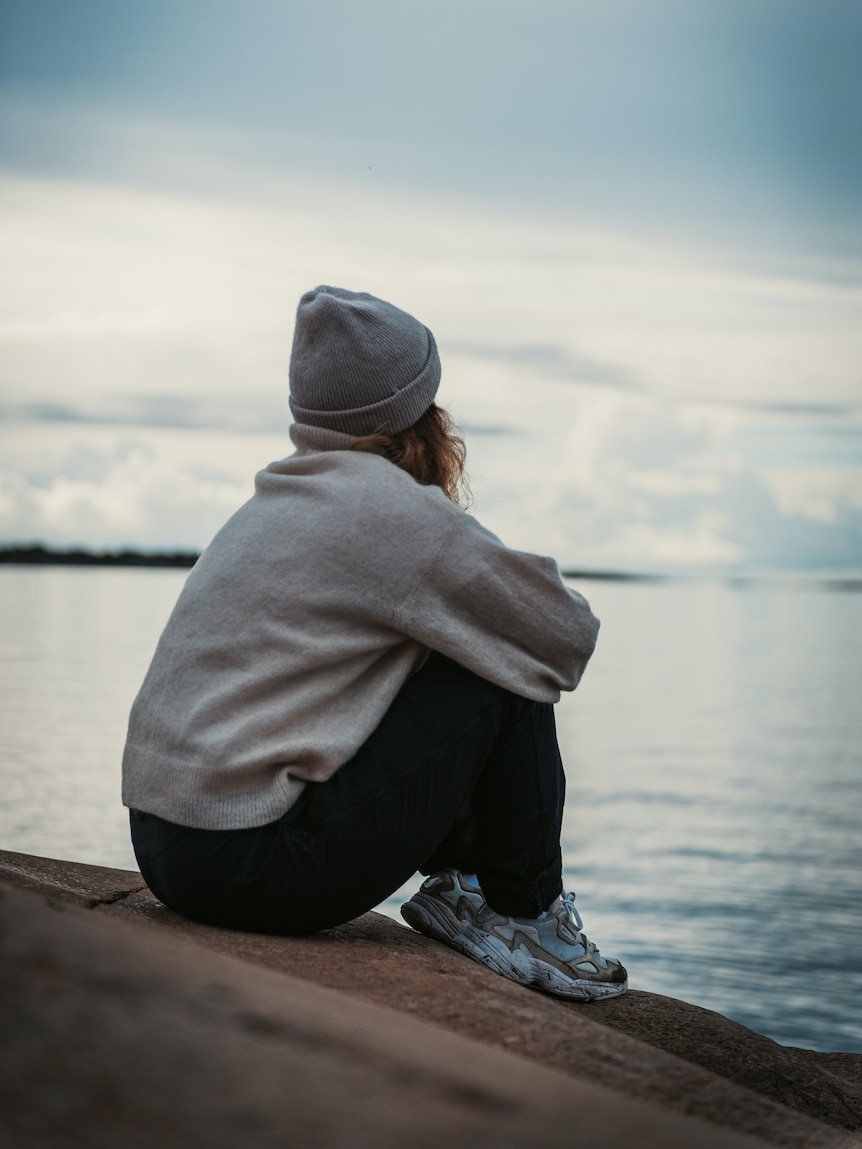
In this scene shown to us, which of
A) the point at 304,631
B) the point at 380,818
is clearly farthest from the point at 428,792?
the point at 304,631

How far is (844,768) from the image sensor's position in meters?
21.6

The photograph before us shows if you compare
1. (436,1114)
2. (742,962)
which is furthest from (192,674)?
(742,962)

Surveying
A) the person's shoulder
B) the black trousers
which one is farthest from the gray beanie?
the black trousers

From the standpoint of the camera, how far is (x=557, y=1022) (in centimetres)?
228

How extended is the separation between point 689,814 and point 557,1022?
15.7m

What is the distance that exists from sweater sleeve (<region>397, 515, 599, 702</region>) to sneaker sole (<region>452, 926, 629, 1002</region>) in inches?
24.4

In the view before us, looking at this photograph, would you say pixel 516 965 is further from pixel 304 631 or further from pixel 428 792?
pixel 304 631

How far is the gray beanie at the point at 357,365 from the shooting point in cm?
264

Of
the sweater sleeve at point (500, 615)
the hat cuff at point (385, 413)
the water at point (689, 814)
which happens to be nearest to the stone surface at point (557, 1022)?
the sweater sleeve at point (500, 615)

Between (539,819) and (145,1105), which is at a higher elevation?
(145,1105)

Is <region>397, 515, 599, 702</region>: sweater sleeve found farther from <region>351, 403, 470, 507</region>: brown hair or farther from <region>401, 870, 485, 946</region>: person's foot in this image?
<region>401, 870, 485, 946</region>: person's foot

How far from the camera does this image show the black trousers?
2492 mm

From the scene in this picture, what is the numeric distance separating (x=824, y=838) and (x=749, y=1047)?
43.3ft

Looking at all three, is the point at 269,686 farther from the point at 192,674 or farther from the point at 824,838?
the point at 824,838
